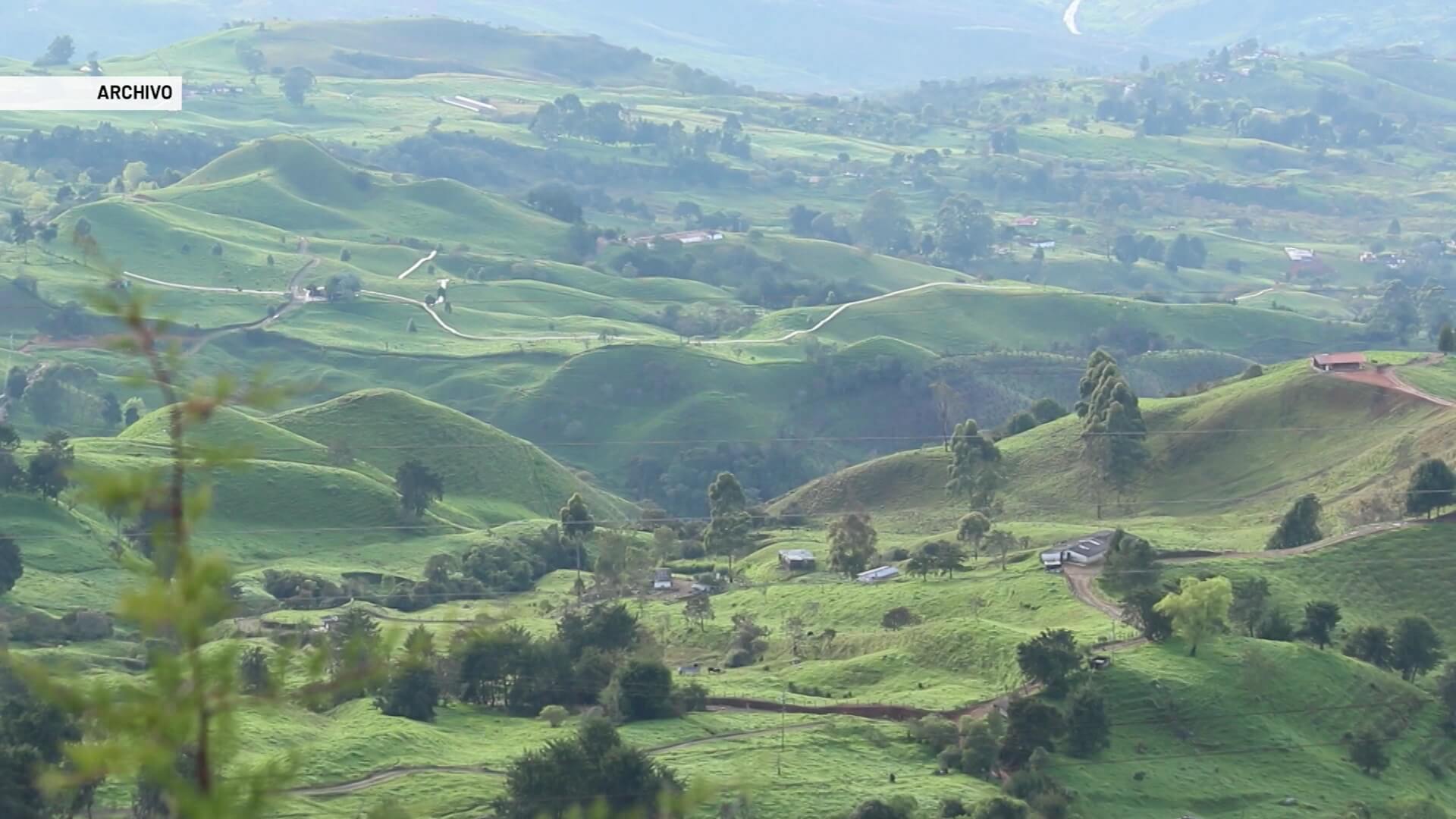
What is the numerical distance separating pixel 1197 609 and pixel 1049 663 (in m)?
9.20

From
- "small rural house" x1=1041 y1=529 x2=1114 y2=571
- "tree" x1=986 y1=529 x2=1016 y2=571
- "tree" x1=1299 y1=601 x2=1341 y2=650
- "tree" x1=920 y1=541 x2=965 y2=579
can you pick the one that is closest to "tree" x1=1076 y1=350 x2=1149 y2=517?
"tree" x1=986 y1=529 x2=1016 y2=571

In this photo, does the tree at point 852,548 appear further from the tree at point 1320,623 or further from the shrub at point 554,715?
the shrub at point 554,715

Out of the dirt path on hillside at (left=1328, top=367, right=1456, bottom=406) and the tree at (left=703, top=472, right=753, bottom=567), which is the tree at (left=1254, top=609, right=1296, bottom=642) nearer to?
the tree at (left=703, top=472, right=753, bottom=567)

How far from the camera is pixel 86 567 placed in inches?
3693

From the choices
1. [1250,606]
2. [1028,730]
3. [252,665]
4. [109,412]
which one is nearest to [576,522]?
[1250,606]

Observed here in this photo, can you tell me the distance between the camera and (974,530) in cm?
9894

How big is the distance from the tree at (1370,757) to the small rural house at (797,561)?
3745 cm

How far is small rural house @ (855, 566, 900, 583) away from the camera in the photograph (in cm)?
9531

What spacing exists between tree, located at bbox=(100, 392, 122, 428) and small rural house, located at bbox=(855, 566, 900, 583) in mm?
76982

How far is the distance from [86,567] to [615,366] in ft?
279

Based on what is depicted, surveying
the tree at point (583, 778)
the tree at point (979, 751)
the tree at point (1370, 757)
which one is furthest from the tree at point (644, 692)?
the tree at point (1370, 757)

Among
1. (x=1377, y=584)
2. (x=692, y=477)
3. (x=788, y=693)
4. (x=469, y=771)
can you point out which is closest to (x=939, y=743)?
(x=788, y=693)

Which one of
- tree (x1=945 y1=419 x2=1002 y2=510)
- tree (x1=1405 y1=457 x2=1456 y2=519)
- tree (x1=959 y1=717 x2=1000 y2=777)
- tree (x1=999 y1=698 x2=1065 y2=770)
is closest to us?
tree (x1=959 y1=717 x2=1000 y2=777)

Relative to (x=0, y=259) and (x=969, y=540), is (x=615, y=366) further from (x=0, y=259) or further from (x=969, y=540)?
(x=969, y=540)
